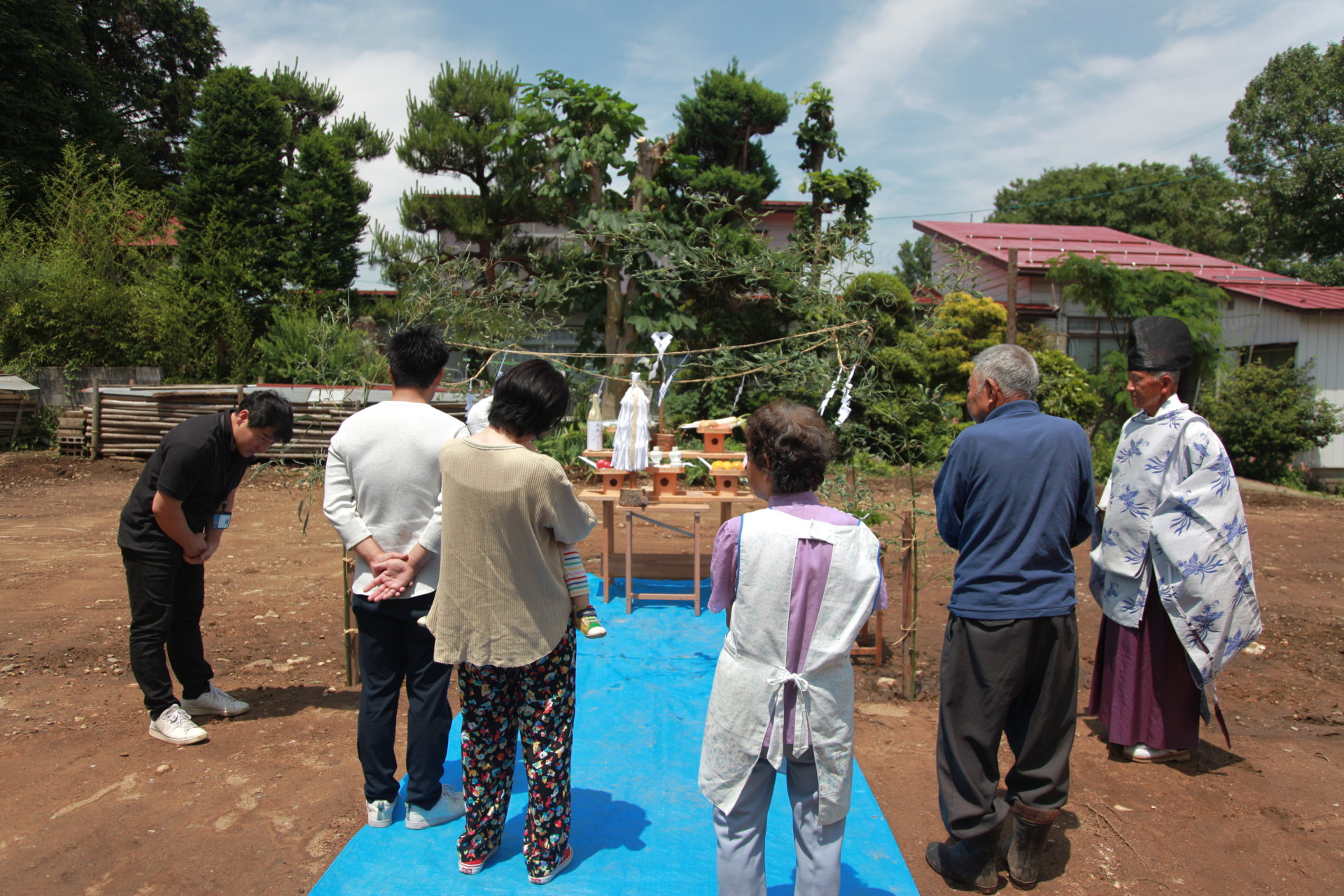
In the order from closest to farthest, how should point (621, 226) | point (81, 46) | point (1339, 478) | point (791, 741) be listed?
point (791, 741)
point (621, 226)
point (1339, 478)
point (81, 46)

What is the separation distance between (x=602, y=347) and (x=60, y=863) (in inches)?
411

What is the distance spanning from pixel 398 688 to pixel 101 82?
21.1 m

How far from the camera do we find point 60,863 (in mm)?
2584

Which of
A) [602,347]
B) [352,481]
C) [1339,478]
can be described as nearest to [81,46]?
[602,347]

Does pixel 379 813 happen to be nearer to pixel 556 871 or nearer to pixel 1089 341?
pixel 556 871

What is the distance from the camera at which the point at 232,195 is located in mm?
14188

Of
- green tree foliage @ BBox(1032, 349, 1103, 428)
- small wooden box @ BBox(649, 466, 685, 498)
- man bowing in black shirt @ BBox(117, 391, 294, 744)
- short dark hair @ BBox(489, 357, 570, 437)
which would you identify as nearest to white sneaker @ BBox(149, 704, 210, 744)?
man bowing in black shirt @ BBox(117, 391, 294, 744)

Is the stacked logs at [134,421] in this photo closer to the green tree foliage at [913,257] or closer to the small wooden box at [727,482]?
the small wooden box at [727,482]

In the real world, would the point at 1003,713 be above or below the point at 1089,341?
below

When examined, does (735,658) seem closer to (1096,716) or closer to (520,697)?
(520,697)

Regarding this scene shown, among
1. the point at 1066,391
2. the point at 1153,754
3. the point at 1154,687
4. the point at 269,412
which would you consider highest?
the point at 1066,391

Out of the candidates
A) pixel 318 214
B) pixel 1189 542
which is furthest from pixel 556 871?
pixel 318 214

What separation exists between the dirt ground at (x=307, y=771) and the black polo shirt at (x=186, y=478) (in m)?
0.93

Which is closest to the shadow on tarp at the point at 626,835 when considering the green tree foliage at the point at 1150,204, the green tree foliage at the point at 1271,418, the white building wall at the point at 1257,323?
the green tree foliage at the point at 1271,418
